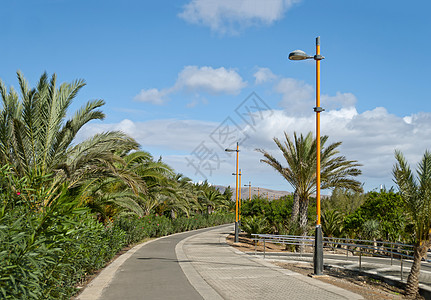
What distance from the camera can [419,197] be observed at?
12.1m

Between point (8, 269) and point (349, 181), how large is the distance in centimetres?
2016

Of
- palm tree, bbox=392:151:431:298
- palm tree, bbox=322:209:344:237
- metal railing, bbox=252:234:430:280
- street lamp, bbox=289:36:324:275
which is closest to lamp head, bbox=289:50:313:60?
street lamp, bbox=289:36:324:275

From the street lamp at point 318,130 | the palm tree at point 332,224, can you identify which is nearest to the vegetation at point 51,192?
the street lamp at point 318,130

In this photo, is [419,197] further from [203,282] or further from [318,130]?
[203,282]

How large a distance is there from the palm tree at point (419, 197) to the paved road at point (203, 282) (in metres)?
3.56

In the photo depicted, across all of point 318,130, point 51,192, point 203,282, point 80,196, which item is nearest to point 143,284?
point 203,282

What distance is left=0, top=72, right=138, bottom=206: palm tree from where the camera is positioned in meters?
11.0

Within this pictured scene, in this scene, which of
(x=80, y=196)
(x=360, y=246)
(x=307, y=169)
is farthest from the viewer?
(x=307, y=169)

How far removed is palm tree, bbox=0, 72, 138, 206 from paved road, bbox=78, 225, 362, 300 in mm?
3246

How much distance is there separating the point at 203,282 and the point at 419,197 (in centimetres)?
712

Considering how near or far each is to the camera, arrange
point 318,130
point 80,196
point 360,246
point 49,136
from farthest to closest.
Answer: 1. point 360,246
2. point 318,130
3. point 49,136
4. point 80,196

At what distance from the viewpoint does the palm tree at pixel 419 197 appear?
11844 mm

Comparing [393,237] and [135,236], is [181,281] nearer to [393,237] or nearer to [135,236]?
[135,236]

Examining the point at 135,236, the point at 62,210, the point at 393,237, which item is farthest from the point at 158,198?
the point at 62,210
